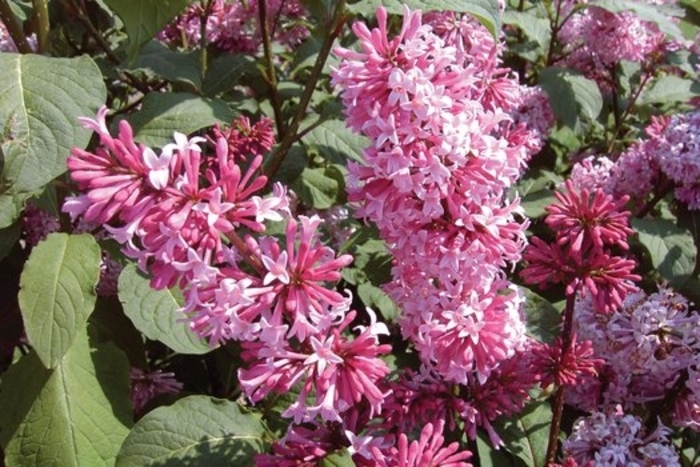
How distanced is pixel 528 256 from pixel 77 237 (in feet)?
2.69

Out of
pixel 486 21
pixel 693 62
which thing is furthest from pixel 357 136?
pixel 693 62

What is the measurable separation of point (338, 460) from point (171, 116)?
33.7 inches

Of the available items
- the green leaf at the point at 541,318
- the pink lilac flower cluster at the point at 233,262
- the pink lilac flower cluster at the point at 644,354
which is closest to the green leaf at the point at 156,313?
the pink lilac flower cluster at the point at 233,262

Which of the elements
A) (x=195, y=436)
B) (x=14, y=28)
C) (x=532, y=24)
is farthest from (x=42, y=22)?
(x=532, y=24)

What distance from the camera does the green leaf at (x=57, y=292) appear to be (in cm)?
141

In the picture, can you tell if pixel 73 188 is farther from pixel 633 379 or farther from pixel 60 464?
pixel 633 379

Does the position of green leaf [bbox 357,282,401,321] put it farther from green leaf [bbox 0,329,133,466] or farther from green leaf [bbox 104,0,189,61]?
green leaf [bbox 104,0,189,61]

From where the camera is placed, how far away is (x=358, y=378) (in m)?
1.21

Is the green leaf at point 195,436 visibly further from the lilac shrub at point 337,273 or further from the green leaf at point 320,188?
the green leaf at point 320,188

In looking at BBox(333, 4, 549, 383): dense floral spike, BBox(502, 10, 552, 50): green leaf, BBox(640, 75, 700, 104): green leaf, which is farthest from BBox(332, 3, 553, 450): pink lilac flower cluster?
BBox(640, 75, 700, 104): green leaf

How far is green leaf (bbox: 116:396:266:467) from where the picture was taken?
1.44 metres

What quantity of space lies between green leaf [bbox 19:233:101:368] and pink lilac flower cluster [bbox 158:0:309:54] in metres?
1.08

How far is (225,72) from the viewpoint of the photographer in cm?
239

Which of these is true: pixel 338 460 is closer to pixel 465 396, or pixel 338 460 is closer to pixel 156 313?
pixel 465 396
